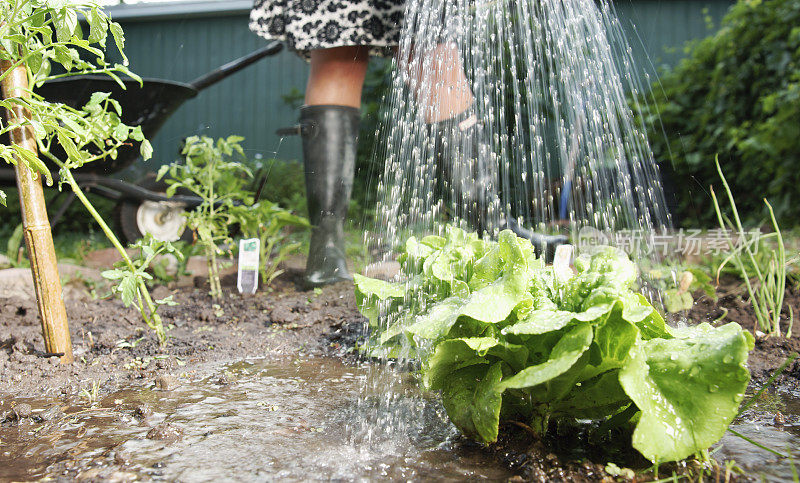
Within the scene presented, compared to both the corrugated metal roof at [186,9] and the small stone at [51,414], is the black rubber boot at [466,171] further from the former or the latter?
the corrugated metal roof at [186,9]

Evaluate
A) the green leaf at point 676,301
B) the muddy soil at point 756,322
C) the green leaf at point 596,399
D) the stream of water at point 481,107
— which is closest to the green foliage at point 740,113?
the stream of water at point 481,107

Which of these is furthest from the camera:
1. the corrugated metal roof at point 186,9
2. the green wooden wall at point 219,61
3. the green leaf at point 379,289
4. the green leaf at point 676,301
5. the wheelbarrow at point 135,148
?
the corrugated metal roof at point 186,9

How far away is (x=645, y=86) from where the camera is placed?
5.41 m

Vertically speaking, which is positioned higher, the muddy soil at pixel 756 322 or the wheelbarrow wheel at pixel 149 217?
the wheelbarrow wheel at pixel 149 217

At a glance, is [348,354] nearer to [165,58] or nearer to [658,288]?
[658,288]

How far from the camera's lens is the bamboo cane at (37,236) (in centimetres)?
135

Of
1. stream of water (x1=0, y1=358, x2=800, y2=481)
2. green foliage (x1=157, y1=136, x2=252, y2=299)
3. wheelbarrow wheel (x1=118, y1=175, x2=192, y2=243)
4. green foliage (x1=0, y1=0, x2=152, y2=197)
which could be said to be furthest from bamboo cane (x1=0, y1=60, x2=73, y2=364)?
wheelbarrow wheel (x1=118, y1=175, x2=192, y2=243)

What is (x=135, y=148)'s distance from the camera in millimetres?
3250

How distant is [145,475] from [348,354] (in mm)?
838

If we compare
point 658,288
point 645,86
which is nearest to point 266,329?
point 658,288

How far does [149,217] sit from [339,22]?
6.88ft

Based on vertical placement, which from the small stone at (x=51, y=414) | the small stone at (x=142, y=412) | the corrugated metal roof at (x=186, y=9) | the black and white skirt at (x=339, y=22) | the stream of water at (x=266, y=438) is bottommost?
the stream of water at (x=266, y=438)

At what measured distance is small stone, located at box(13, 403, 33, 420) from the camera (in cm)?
113

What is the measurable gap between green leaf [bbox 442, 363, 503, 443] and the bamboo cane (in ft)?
3.32
